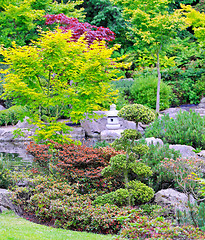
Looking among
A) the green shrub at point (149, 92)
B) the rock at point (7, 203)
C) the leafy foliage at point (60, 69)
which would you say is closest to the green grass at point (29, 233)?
the rock at point (7, 203)

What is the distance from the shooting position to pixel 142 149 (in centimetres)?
532

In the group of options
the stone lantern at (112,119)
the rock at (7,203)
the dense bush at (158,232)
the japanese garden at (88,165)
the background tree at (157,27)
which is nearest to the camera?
the dense bush at (158,232)

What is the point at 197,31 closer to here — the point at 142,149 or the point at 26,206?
the point at 142,149

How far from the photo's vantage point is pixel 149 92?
1662 cm

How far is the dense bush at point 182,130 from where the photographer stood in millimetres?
8744

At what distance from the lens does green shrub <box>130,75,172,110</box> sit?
16641mm

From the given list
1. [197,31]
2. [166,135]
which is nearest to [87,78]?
[166,135]

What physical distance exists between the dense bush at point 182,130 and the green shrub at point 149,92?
263 inches

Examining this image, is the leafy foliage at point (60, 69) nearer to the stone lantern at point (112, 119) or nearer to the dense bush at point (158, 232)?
the dense bush at point (158, 232)

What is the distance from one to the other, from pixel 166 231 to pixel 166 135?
5783mm

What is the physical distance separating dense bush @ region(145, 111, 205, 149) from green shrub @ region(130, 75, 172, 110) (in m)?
6.68

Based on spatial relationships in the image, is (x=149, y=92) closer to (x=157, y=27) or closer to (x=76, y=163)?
(x=157, y=27)

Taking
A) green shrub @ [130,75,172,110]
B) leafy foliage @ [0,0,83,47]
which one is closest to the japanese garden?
green shrub @ [130,75,172,110]

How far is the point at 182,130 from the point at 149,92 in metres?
7.64
